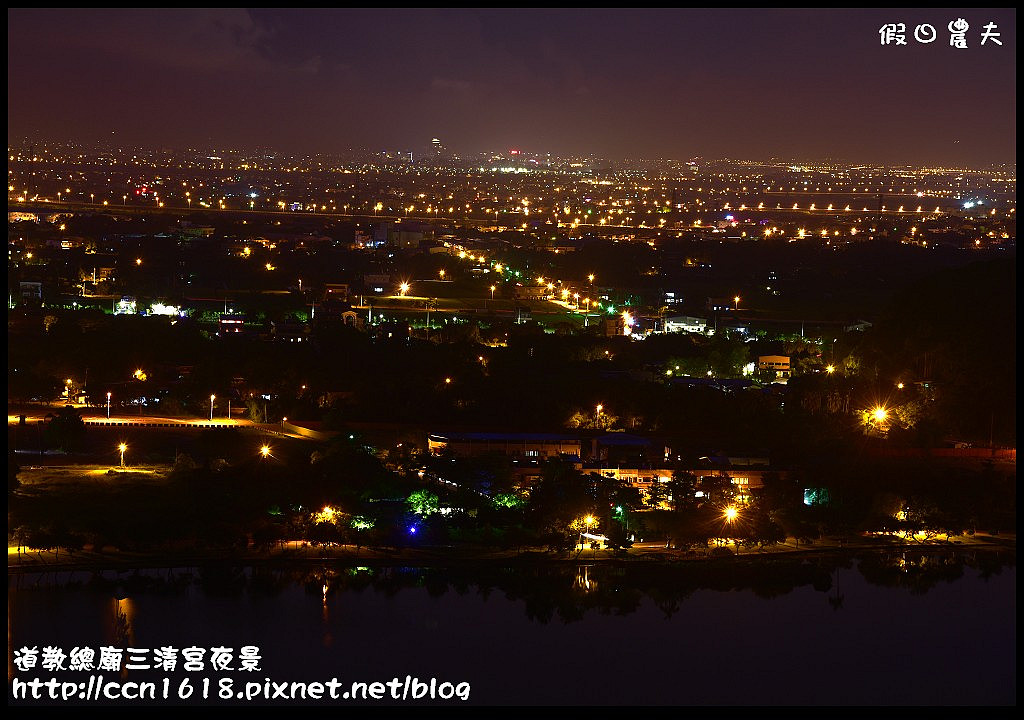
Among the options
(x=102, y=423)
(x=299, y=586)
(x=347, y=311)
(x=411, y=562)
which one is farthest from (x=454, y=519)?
(x=347, y=311)

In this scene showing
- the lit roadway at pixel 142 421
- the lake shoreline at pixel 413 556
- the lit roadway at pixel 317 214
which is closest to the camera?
the lake shoreline at pixel 413 556

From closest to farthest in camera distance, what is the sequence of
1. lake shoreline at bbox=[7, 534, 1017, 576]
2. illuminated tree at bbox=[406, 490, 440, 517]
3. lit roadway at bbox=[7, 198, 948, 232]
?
1. lake shoreline at bbox=[7, 534, 1017, 576]
2. illuminated tree at bbox=[406, 490, 440, 517]
3. lit roadway at bbox=[7, 198, 948, 232]

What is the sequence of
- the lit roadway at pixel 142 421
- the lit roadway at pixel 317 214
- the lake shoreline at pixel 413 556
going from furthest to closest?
the lit roadway at pixel 317 214
the lit roadway at pixel 142 421
the lake shoreline at pixel 413 556

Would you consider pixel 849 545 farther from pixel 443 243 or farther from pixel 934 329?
pixel 443 243

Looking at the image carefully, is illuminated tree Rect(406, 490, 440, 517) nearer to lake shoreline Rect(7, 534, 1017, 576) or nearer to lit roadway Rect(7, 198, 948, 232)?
lake shoreline Rect(7, 534, 1017, 576)

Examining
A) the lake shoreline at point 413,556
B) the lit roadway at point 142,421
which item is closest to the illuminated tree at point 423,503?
the lake shoreline at point 413,556

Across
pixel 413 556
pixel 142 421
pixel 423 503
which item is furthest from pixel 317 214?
pixel 413 556

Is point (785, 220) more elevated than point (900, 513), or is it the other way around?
point (785, 220)

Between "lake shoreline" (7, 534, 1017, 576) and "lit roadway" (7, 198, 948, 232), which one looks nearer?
"lake shoreline" (7, 534, 1017, 576)

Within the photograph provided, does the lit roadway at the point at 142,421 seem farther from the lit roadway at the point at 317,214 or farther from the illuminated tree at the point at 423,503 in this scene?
the lit roadway at the point at 317,214

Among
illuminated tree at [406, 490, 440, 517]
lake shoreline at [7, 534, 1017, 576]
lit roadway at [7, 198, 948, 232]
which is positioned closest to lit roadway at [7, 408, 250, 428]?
illuminated tree at [406, 490, 440, 517]

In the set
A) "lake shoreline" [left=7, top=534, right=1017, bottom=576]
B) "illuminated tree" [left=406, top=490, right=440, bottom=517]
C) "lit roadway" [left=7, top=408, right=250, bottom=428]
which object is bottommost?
"lake shoreline" [left=7, top=534, right=1017, bottom=576]
